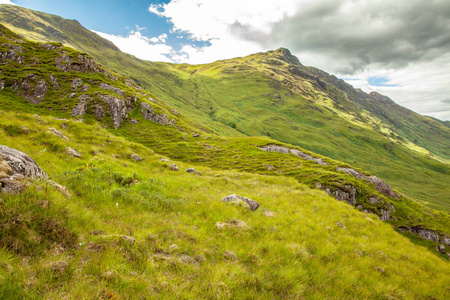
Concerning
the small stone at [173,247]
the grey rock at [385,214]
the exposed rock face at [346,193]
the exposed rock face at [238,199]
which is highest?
the small stone at [173,247]

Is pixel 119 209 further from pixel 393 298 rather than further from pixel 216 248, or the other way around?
pixel 393 298

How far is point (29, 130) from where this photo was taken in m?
14.0

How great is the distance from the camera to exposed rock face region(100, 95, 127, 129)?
63969mm

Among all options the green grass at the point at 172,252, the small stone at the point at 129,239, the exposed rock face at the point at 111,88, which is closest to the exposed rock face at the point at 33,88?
the exposed rock face at the point at 111,88

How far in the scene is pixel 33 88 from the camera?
5709 centimetres

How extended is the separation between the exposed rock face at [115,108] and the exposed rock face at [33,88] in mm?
15485

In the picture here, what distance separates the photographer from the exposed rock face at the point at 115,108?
2518 inches

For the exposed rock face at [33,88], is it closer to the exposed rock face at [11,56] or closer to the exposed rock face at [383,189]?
the exposed rock face at [11,56]

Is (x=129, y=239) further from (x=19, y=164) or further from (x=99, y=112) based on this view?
(x=99, y=112)

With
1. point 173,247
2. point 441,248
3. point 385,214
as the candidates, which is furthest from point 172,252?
point 441,248

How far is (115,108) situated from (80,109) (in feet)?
32.5

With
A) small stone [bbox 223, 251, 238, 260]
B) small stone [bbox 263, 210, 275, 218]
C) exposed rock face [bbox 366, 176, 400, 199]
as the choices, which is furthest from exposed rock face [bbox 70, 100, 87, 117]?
exposed rock face [bbox 366, 176, 400, 199]

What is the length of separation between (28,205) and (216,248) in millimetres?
5493

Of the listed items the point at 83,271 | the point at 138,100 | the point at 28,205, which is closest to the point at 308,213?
the point at 83,271
